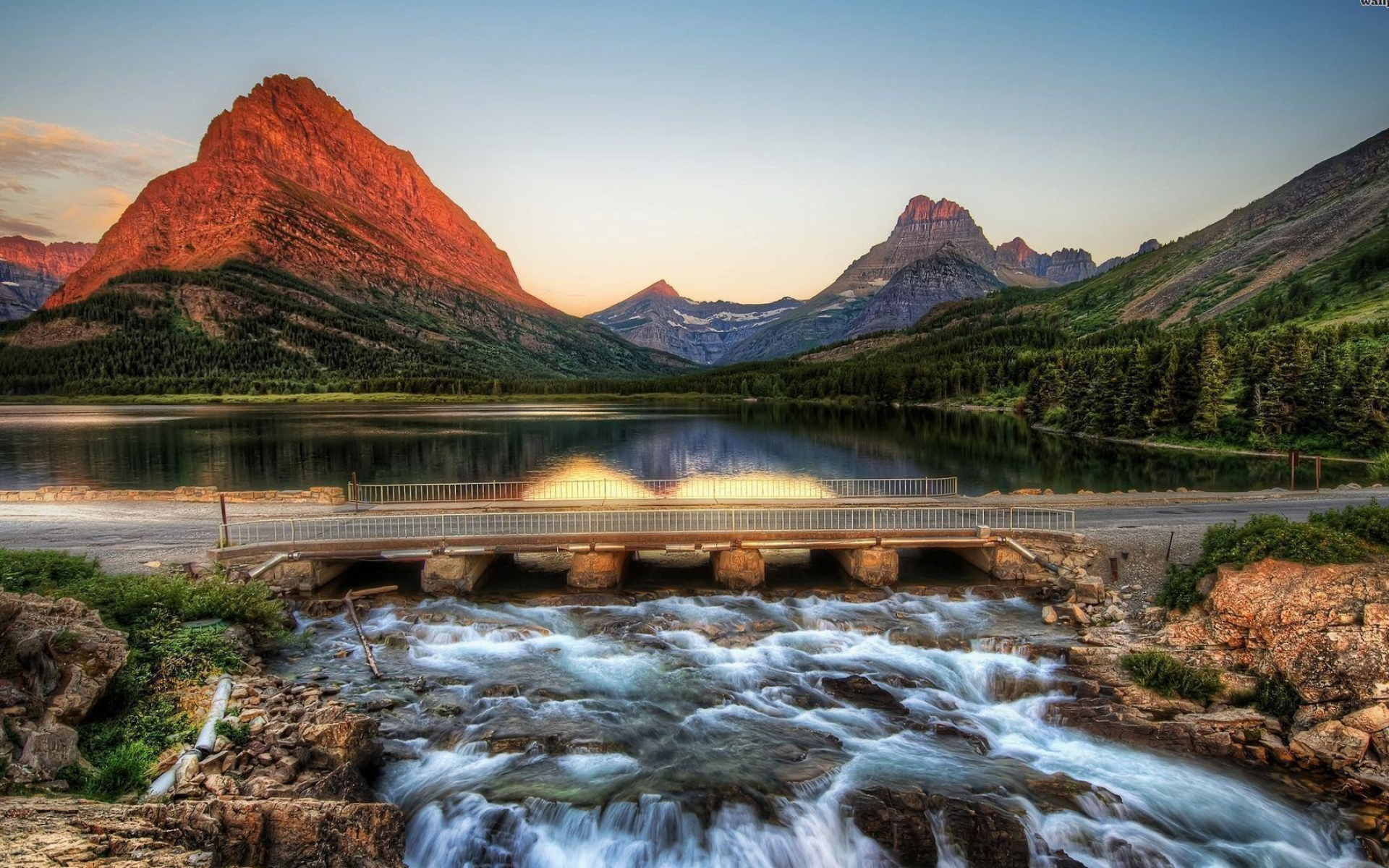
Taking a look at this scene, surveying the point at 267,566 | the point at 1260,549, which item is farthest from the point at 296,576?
the point at 1260,549

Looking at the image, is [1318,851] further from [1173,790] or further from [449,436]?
[449,436]

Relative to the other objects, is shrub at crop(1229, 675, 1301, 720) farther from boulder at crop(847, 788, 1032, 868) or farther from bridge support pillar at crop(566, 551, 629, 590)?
bridge support pillar at crop(566, 551, 629, 590)

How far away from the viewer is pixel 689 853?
1293 cm

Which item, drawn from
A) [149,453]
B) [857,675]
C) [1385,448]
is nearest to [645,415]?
[149,453]

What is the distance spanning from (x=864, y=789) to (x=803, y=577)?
1527cm

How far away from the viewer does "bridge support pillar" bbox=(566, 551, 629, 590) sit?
2725 cm

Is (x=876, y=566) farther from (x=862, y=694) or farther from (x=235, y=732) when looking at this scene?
(x=235, y=732)

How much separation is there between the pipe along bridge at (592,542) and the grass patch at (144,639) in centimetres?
442

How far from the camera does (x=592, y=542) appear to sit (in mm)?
27531

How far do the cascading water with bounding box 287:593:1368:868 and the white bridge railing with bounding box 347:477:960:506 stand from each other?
26520 millimetres

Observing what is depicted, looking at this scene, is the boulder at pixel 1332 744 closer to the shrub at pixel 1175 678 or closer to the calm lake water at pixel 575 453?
the shrub at pixel 1175 678

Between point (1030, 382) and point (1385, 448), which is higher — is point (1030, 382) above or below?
above

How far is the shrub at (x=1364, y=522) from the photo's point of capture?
19.6 m

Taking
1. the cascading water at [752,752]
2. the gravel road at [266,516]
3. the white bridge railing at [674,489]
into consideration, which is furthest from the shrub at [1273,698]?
the white bridge railing at [674,489]
